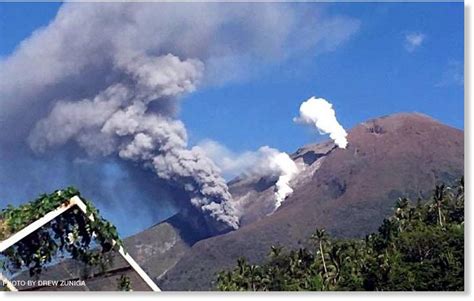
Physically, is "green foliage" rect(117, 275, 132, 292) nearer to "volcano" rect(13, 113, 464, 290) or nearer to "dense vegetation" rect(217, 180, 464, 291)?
"volcano" rect(13, 113, 464, 290)

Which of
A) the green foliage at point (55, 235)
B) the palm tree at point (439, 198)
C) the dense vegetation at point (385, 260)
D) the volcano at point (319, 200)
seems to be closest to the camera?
the green foliage at point (55, 235)

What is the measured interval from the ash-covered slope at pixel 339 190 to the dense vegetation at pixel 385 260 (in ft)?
0.43

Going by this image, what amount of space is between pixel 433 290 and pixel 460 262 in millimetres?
210

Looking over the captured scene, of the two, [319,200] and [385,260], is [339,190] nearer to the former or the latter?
[319,200]

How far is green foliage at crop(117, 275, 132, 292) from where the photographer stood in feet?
16.4

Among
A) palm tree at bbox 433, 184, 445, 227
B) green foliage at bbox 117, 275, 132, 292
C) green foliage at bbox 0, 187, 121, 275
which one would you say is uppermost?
palm tree at bbox 433, 184, 445, 227

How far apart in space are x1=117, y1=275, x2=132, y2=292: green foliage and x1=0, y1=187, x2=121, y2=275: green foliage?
7.2 inches

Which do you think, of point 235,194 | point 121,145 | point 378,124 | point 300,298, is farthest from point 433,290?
point 121,145

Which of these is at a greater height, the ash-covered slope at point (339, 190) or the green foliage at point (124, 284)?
the ash-covered slope at point (339, 190)

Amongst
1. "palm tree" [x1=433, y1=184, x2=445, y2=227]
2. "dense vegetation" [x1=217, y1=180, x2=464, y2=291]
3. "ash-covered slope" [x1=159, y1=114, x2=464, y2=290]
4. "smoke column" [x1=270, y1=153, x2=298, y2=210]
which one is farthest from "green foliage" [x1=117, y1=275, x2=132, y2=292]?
"palm tree" [x1=433, y1=184, x2=445, y2=227]

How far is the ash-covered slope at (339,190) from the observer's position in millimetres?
5746

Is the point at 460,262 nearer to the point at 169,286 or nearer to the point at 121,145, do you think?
the point at 169,286

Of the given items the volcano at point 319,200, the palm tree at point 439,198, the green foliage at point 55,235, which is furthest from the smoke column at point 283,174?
the palm tree at point 439,198

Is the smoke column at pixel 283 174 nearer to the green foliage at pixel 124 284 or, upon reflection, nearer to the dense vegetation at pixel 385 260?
the dense vegetation at pixel 385 260
